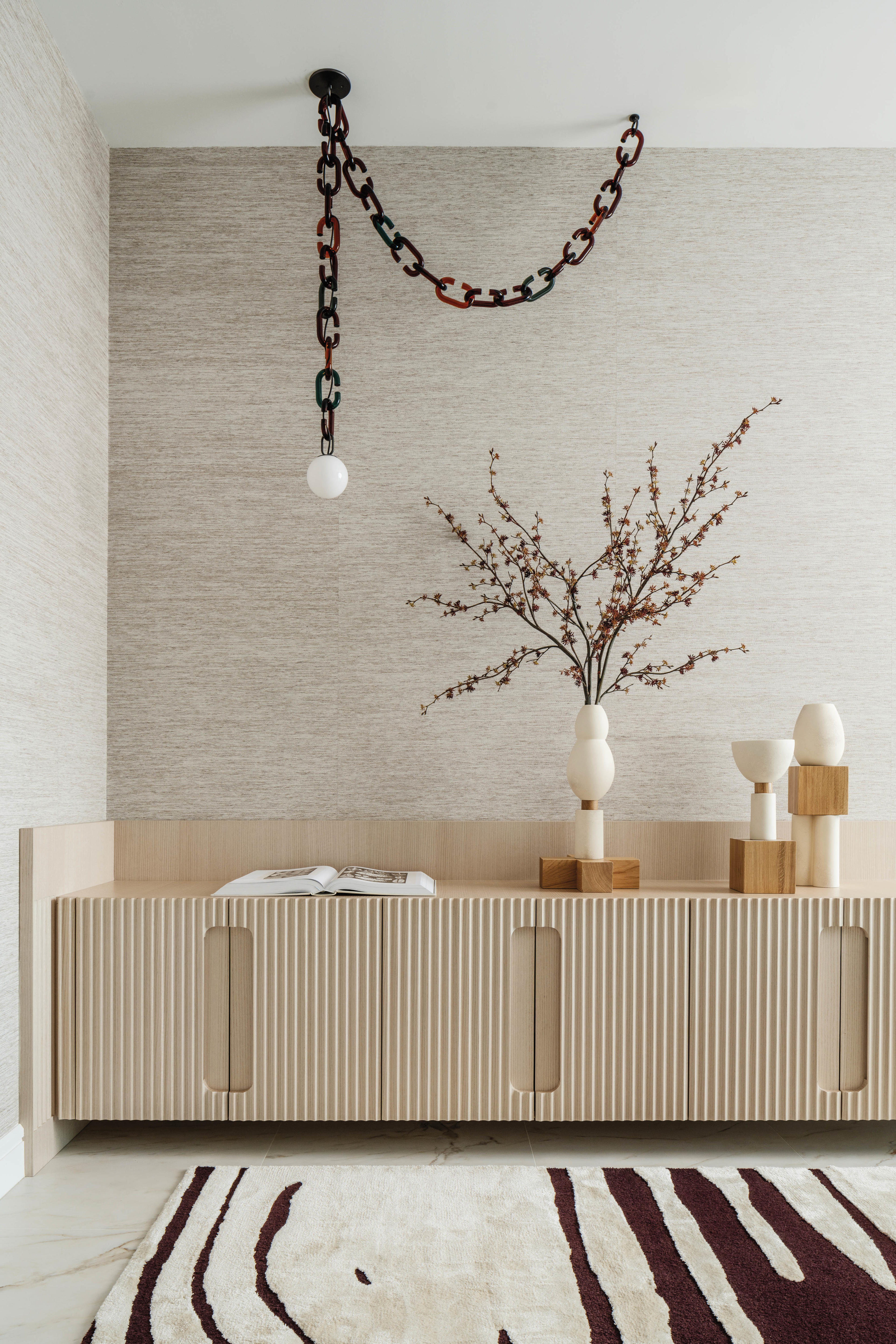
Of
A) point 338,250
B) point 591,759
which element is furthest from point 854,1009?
point 338,250

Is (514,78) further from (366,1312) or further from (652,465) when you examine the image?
(366,1312)

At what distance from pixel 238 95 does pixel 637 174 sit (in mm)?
1135

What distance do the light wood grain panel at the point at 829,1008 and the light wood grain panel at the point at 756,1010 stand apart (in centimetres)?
2

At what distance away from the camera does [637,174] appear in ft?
8.98

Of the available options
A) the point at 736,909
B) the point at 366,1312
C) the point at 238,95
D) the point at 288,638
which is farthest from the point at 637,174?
the point at 366,1312

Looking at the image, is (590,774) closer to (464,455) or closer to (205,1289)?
(464,455)

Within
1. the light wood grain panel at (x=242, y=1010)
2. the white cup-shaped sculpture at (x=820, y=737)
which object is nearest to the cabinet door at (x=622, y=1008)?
the white cup-shaped sculpture at (x=820, y=737)

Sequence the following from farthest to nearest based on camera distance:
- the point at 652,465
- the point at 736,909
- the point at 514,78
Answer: the point at 652,465 < the point at 514,78 < the point at 736,909

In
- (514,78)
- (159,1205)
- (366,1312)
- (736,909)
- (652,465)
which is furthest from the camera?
(652,465)

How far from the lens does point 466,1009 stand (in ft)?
7.31

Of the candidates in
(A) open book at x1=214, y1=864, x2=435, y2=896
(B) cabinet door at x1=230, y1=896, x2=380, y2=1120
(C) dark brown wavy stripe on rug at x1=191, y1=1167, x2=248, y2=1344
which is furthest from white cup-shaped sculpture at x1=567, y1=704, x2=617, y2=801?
(C) dark brown wavy stripe on rug at x1=191, y1=1167, x2=248, y2=1344

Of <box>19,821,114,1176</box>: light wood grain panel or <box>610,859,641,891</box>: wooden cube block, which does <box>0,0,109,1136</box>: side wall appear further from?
<box>610,859,641,891</box>: wooden cube block

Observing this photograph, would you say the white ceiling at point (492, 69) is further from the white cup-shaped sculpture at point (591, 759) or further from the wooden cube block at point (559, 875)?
the wooden cube block at point (559, 875)

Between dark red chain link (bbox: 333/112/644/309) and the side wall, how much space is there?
2.11ft
